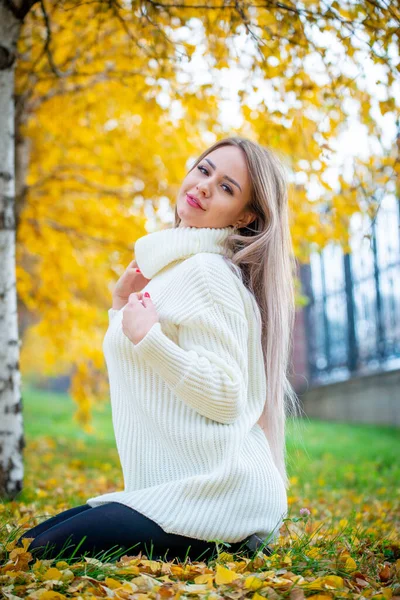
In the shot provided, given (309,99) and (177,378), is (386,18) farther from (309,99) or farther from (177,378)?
(177,378)

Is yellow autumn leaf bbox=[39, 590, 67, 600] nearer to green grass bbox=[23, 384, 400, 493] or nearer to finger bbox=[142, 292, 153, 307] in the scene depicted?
finger bbox=[142, 292, 153, 307]

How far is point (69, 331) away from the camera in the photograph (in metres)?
6.66

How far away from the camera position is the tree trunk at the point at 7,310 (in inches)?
152

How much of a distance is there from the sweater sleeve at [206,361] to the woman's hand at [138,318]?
0.03m

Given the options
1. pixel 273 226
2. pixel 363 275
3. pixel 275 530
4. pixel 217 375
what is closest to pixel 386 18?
pixel 273 226

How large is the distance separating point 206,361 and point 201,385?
85mm

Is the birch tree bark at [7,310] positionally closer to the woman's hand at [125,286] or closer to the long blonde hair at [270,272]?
the woman's hand at [125,286]

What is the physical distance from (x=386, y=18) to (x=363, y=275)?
22.4ft

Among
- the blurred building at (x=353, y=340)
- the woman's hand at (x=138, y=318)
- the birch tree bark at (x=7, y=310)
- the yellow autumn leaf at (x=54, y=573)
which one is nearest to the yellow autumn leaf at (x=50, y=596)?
the yellow autumn leaf at (x=54, y=573)

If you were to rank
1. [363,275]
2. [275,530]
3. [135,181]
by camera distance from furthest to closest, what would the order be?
[363,275] → [135,181] → [275,530]

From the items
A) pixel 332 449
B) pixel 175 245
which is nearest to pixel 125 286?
pixel 175 245

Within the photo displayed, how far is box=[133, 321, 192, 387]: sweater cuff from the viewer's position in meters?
2.21

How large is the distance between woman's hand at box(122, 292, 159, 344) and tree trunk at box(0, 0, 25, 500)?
1.78 meters

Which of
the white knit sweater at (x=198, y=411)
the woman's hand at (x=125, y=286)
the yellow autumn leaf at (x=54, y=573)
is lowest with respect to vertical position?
the yellow autumn leaf at (x=54, y=573)
